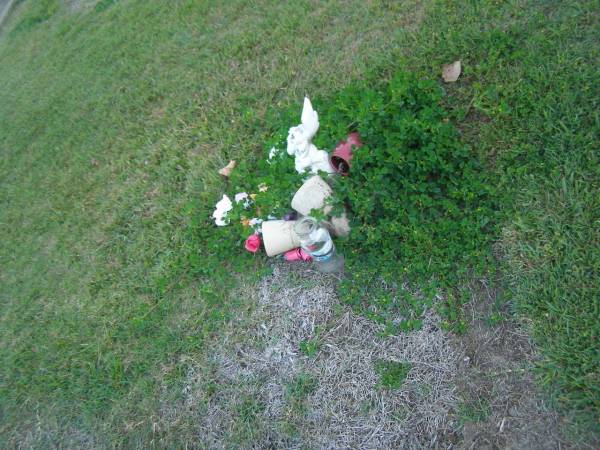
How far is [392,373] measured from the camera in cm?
216

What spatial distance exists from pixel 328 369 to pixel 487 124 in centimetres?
162

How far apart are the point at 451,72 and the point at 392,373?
1.85 metres

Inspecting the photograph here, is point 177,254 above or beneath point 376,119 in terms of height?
beneath

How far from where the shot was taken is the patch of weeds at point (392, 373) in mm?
2125

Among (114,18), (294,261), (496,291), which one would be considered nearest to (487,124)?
(496,291)

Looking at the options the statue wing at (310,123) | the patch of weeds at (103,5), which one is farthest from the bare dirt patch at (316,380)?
the patch of weeds at (103,5)

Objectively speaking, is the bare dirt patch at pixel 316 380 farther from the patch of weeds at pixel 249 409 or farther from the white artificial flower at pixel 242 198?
the white artificial flower at pixel 242 198

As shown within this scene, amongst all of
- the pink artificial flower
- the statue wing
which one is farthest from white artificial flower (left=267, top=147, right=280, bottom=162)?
the pink artificial flower

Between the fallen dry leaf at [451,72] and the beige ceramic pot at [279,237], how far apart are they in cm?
133

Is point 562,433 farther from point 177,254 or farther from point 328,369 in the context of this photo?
point 177,254

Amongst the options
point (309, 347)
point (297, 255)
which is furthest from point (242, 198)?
point (309, 347)

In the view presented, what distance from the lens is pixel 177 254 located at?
9.86ft

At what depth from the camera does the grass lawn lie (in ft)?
7.02

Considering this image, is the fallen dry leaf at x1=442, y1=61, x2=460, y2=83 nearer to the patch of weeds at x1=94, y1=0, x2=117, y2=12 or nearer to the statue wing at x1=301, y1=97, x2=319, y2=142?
the statue wing at x1=301, y1=97, x2=319, y2=142
